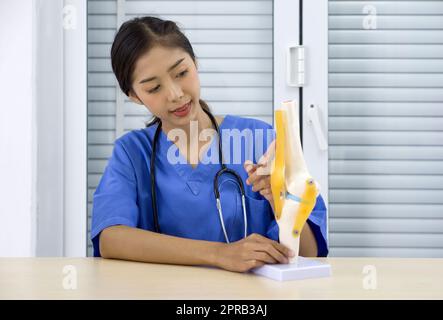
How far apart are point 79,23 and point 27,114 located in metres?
0.36

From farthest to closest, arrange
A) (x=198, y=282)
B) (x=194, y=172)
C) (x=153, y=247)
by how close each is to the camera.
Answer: (x=194, y=172), (x=153, y=247), (x=198, y=282)

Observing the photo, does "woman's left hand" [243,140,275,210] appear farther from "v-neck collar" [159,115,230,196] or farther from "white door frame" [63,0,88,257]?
"white door frame" [63,0,88,257]

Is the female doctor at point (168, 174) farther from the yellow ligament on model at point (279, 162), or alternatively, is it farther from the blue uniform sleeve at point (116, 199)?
the yellow ligament on model at point (279, 162)

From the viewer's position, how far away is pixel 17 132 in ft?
6.52

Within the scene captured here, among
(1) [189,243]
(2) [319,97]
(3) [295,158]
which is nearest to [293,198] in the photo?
(3) [295,158]

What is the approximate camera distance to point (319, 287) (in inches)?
36.2

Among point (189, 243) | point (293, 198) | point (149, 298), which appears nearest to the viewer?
point (149, 298)

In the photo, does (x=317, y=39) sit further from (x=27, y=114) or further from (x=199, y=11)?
(x=27, y=114)

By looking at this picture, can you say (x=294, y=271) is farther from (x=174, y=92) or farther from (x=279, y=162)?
(x=174, y=92)

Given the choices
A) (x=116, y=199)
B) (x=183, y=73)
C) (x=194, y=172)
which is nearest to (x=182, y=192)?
(x=194, y=172)

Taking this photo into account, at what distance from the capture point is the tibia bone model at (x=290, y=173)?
0.99m

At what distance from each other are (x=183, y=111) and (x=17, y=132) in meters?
0.91

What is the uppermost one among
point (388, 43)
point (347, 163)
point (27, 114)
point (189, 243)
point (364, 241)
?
point (388, 43)

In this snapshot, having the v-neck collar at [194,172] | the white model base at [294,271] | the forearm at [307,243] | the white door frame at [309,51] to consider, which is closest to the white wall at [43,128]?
the white door frame at [309,51]
